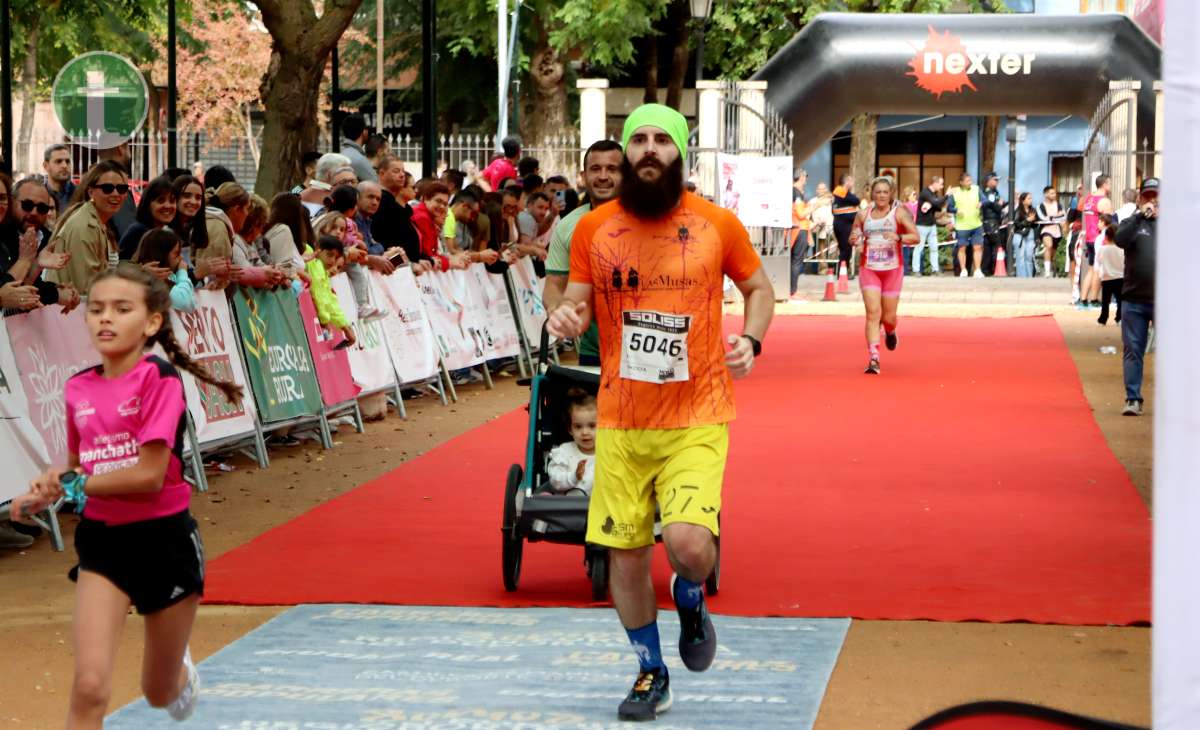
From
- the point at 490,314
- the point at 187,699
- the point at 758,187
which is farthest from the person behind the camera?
the point at 758,187

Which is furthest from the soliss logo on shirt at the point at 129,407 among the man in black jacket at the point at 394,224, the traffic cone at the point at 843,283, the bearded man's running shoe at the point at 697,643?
the traffic cone at the point at 843,283

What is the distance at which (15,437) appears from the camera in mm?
9148

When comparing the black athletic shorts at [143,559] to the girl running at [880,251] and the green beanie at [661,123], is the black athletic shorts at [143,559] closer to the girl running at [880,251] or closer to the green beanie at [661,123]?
the green beanie at [661,123]

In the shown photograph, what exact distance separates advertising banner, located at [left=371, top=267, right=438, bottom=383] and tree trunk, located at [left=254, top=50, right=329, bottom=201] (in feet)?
15.8

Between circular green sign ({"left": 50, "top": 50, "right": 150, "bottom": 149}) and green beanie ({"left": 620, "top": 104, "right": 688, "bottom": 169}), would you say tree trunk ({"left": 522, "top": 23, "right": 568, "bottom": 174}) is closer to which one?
circular green sign ({"left": 50, "top": 50, "right": 150, "bottom": 149})

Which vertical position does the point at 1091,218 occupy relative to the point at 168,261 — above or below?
above

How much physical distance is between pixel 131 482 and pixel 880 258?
14.4m

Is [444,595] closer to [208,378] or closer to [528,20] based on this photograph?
[208,378]

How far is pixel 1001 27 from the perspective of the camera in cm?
3061

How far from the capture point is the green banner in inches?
485

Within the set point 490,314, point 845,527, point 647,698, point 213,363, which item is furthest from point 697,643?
point 490,314

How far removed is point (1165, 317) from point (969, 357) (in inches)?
717

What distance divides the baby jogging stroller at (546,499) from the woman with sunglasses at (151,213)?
3696mm

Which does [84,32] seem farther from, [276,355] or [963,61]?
[276,355]
